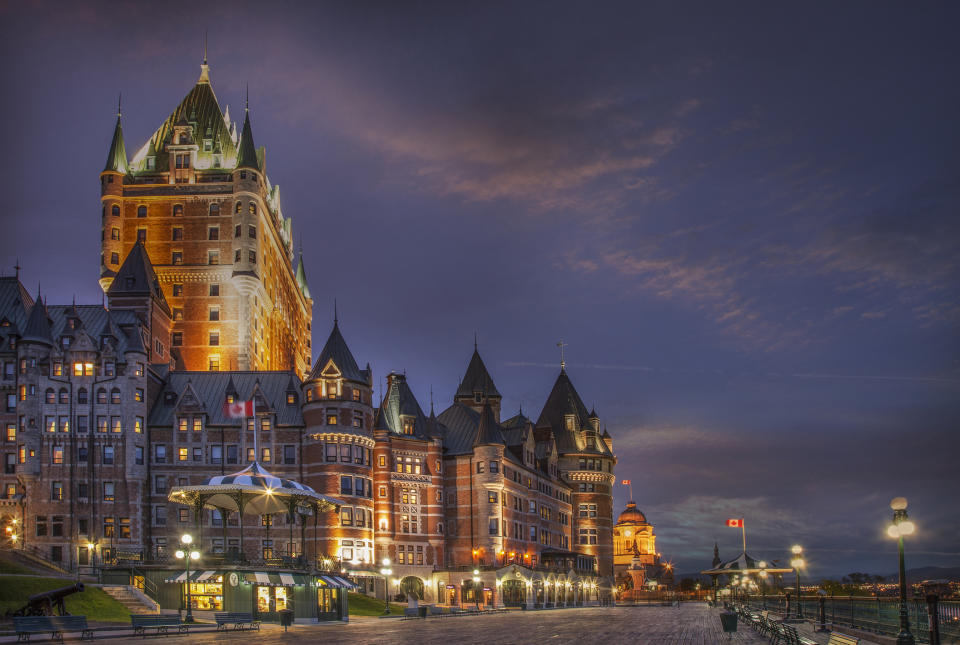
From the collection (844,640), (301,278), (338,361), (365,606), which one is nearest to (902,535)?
(844,640)

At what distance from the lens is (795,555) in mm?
53562

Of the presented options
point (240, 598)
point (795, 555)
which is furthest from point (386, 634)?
point (795, 555)

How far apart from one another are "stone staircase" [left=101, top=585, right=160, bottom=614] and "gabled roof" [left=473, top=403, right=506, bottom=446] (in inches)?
1793

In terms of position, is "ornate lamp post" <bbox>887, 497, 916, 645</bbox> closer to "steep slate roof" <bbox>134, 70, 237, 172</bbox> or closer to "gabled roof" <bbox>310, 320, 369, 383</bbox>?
"gabled roof" <bbox>310, 320, 369, 383</bbox>

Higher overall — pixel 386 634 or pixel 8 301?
pixel 8 301

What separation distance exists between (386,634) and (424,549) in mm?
54591

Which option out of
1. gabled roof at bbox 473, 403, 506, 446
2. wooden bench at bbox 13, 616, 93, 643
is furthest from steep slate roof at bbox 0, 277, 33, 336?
wooden bench at bbox 13, 616, 93, 643

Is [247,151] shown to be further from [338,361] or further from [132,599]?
[132,599]

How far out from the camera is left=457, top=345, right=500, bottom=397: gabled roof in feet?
421

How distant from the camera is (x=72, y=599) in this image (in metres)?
53.5

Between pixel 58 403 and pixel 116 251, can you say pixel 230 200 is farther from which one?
pixel 58 403

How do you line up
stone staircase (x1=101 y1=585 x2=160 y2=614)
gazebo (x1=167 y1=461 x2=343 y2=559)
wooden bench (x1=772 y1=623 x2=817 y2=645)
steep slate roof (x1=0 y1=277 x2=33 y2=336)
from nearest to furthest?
wooden bench (x1=772 y1=623 x2=817 y2=645) < gazebo (x1=167 y1=461 x2=343 y2=559) < stone staircase (x1=101 y1=585 x2=160 y2=614) < steep slate roof (x1=0 y1=277 x2=33 y2=336)

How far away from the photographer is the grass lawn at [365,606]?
2827 inches

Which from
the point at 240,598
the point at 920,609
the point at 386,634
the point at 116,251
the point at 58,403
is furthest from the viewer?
the point at 116,251
